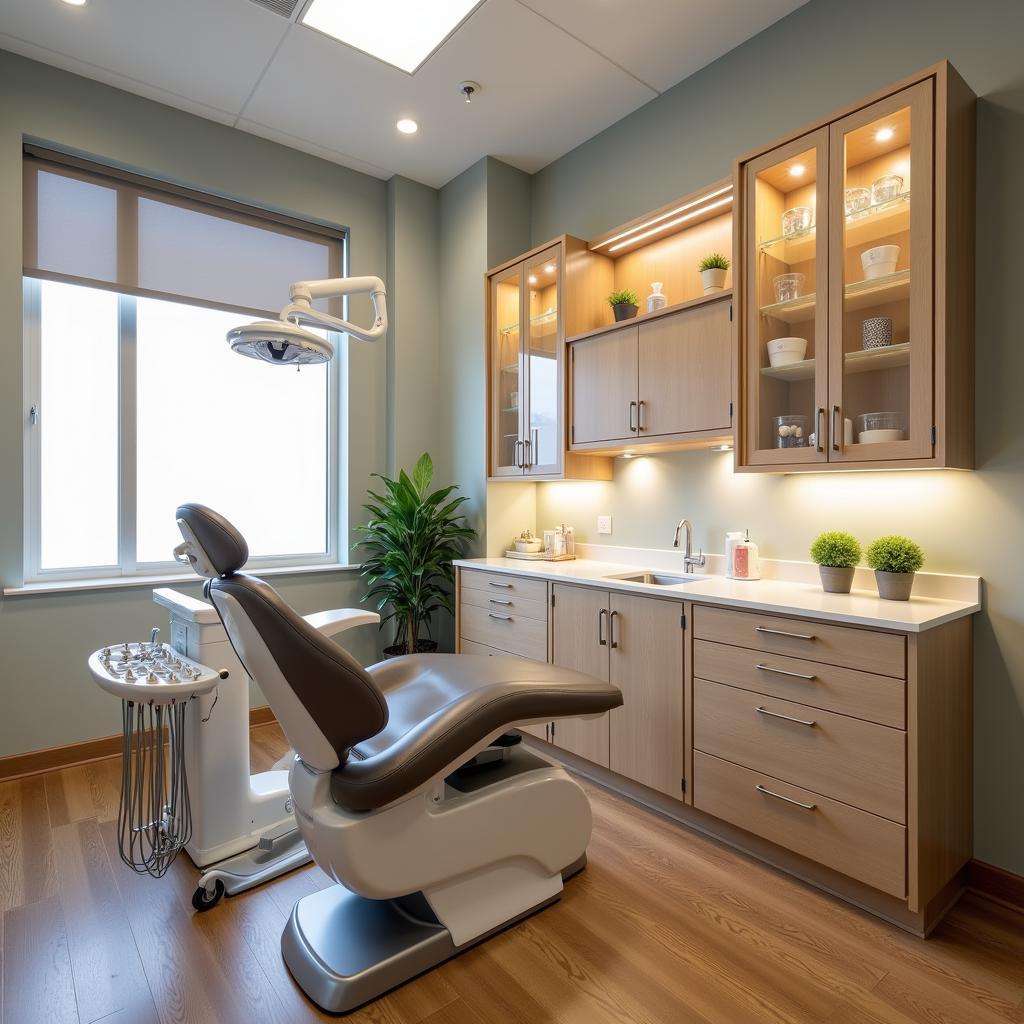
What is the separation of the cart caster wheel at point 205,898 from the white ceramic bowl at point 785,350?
2.47 metres

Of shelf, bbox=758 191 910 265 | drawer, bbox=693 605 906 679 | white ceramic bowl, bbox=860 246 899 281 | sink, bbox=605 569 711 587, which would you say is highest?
shelf, bbox=758 191 910 265

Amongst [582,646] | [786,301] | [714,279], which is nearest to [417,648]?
[582,646]

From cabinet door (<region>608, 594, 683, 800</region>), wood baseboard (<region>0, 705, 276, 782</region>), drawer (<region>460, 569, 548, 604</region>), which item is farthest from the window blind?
cabinet door (<region>608, 594, 683, 800</region>)

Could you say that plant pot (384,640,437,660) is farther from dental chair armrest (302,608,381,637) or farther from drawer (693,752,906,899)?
drawer (693,752,906,899)

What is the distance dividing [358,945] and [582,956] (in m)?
0.58

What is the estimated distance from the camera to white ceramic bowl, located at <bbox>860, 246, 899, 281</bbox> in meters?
1.94

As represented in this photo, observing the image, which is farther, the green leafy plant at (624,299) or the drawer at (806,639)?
the green leafy plant at (624,299)

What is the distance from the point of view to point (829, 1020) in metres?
1.46

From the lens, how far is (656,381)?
105 inches

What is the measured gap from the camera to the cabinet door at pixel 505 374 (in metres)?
3.34

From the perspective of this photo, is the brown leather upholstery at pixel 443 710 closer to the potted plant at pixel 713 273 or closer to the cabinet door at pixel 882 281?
the cabinet door at pixel 882 281

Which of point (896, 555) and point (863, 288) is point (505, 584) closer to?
point (896, 555)

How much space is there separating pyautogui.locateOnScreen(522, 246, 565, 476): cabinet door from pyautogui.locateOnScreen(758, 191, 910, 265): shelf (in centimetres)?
113

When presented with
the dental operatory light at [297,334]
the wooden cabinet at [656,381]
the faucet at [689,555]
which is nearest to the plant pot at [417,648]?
the wooden cabinet at [656,381]
